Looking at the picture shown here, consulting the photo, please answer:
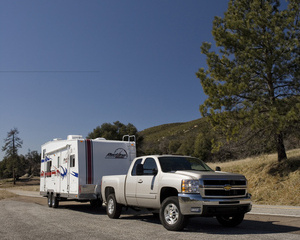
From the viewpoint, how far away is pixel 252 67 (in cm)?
1809

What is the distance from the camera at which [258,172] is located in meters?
20.0

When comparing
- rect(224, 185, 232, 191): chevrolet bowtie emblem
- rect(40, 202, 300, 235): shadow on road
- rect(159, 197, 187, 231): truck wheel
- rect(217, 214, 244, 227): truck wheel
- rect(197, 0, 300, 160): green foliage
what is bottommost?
rect(40, 202, 300, 235): shadow on road

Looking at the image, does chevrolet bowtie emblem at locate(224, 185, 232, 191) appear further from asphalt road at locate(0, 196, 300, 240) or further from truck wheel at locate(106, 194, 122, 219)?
truck wheel at locate(106, 194, 122, 219)

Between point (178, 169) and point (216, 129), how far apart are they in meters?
9.89

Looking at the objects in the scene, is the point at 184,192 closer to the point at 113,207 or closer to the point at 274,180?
the point at 113,207

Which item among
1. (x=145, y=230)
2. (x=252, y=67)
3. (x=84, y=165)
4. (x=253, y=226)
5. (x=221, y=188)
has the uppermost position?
(x=252, y=67)

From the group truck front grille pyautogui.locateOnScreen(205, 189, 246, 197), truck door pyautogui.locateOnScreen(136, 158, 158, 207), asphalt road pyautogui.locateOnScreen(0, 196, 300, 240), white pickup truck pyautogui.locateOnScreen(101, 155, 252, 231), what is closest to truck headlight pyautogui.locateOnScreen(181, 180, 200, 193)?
white pickup truck pyautogui.locateOnScreen(101, 155, 252, 231)

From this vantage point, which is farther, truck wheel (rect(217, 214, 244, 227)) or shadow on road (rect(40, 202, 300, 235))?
truck wheel (rect(217, 214, 244, 227))

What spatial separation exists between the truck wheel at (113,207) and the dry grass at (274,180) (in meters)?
7.98

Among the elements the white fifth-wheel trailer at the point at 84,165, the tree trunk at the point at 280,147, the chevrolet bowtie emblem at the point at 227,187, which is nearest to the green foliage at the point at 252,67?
the tree trunk at the point at 280,147

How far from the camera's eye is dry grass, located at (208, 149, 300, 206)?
1603cm

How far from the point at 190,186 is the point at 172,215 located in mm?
945

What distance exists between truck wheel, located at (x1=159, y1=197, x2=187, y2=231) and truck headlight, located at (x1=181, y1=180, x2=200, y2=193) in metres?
0.36

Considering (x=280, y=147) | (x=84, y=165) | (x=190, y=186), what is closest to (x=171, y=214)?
(x=190, y=186)
